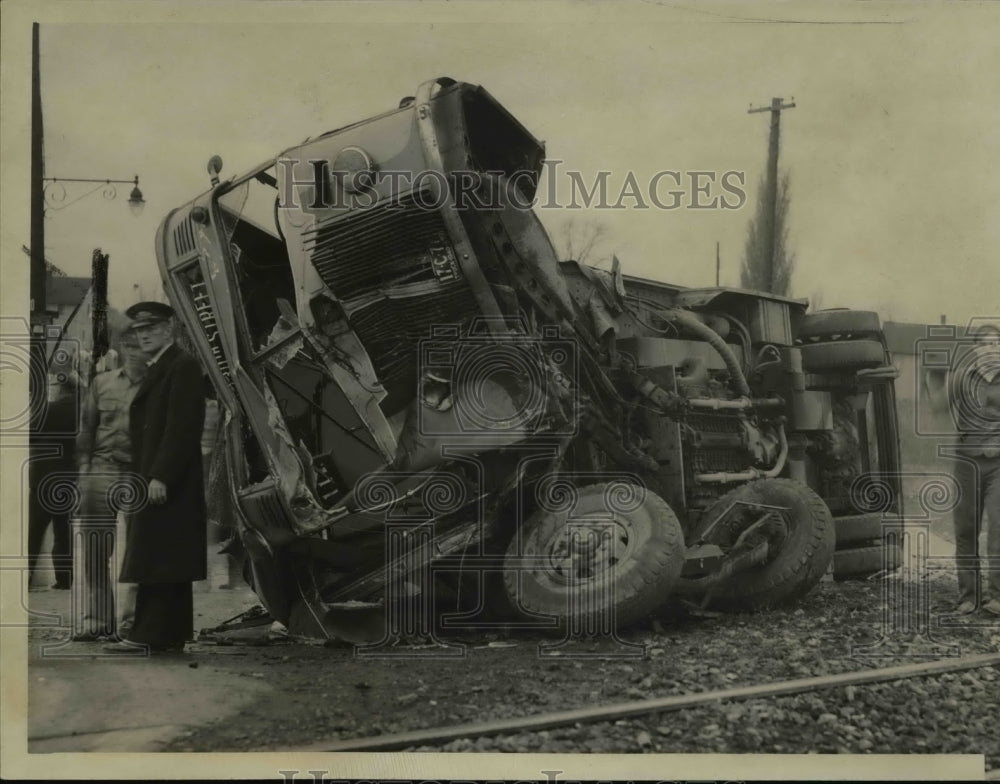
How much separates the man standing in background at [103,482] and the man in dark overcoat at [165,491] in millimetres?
48

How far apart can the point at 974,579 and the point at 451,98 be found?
8.94ft

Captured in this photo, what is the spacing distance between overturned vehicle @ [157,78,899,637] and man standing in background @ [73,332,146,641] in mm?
355

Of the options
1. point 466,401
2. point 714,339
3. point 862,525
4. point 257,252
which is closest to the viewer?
point 466,401

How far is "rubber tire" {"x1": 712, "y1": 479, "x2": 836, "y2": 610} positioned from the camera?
4.30 metres

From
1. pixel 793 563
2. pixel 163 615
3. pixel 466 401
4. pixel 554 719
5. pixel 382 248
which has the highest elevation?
pixel 382 248

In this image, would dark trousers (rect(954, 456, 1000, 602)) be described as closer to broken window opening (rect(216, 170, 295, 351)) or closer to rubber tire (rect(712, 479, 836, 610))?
rubber tire (rect(712, 479, 836, 610))

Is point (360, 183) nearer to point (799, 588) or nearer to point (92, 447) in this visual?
point (92, 447)

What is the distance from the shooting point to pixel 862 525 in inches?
170

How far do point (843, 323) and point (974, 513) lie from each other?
0.90 m

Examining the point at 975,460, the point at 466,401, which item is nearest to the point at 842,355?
the point at 975,460

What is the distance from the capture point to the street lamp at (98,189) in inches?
170

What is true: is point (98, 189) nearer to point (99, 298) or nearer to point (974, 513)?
point (99, 298)

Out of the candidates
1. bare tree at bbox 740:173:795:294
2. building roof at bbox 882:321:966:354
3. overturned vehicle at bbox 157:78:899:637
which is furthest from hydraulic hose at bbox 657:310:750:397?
building roof at bbox 882:321:966:354

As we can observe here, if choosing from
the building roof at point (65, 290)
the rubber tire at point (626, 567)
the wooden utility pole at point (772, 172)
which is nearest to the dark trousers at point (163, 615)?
the building roof at point (65, 290)
